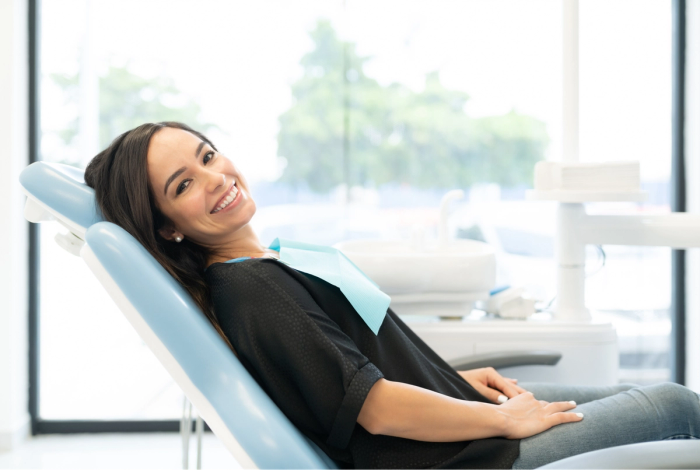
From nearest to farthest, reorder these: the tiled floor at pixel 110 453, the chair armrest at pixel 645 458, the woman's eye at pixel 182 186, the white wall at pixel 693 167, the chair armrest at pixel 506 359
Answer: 1. the chair armrest at pixel 645 458
2. the woman's eye at pixel 182 186
3. the chair armrest at pixel 506 359
4. the tiled floor at pixel 110 453
5. the white wall at pixel 693 167

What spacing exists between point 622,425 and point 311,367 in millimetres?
619

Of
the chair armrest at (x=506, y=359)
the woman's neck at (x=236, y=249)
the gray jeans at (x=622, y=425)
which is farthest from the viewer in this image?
the chair armrest at (x=506, y=359)

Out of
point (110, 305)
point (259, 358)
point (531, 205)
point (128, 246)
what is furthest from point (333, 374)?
point (110, 305)

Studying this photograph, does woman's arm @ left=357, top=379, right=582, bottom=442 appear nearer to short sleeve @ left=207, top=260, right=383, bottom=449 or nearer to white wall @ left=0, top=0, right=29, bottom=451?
short sleeve @ left=207, top=260, right=383, bottom=449

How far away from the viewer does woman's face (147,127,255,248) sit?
102 cm

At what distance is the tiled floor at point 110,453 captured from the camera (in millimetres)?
2084

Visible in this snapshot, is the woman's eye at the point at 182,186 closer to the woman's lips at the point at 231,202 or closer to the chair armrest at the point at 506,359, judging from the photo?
the woman's lips at the point at 231,202

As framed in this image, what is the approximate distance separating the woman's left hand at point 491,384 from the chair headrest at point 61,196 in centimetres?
91

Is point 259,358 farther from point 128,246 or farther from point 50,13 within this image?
point 50,13

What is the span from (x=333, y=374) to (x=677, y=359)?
7.47 ft

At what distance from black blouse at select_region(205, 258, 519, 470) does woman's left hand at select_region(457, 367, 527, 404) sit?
0.96 feet

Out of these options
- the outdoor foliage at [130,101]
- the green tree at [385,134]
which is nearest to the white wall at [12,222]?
the outdoor foliage at [130,101]

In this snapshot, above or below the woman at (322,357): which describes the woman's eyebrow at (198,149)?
above

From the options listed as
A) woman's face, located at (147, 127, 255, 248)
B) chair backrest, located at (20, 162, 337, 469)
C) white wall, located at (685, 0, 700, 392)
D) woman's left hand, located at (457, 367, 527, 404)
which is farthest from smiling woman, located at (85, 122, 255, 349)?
white wall, located at (685, 0, 700, 392)
